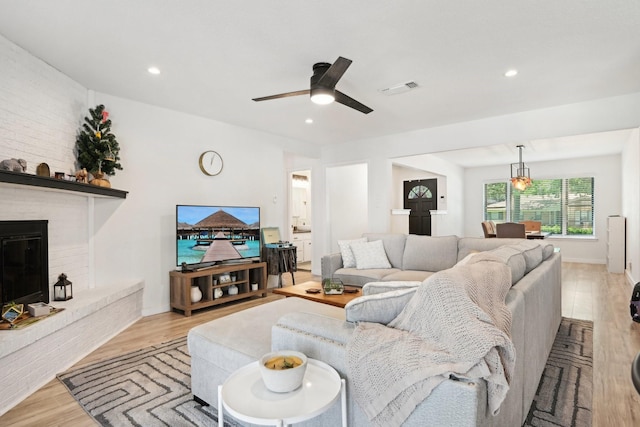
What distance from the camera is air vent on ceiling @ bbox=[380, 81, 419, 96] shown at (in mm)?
3443

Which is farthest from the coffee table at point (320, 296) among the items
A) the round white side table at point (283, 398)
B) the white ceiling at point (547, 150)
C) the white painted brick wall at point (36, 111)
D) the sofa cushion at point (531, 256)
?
the white ceiling at point (547, 150)

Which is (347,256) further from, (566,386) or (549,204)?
(549,204)

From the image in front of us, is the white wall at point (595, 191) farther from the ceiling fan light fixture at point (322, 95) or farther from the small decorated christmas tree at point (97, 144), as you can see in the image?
the small decorated christmas tree at point (97, 144)

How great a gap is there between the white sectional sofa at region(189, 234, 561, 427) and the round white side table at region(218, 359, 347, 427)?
7 centimetres

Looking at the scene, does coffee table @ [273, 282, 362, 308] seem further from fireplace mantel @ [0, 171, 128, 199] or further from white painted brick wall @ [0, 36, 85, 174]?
white painted brick wall @ [0, 36, 85, 174]

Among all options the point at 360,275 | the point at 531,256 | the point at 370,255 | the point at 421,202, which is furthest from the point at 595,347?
the point at 421,202

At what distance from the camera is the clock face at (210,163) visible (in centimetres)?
460

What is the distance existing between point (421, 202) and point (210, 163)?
224 inches

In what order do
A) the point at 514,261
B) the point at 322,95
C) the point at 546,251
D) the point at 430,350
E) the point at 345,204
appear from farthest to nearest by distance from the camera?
the point at 345,204
the point at 546,251
the point at 322,95
the point at 514,261
the point at 430,350

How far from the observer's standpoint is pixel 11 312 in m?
2.38

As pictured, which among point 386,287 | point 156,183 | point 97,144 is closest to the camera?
point 386,287

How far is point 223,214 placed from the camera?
4.57 meters

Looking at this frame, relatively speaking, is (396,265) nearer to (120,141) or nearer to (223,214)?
(223,214)

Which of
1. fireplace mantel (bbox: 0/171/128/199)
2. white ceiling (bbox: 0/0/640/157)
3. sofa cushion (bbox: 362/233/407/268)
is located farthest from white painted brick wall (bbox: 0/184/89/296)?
sofa cushion (bbox: 362/233/407/268)
